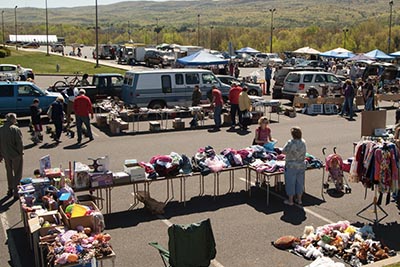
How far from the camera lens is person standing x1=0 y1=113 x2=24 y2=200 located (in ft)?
37.6

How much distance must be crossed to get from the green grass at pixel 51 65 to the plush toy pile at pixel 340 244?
40.4m

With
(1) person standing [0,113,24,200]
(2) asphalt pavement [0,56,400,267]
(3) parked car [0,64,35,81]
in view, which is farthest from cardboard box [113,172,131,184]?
(3) parked car [0,64,35,81]

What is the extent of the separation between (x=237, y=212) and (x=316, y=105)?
14.8m

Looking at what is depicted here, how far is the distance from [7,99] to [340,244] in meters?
16.0

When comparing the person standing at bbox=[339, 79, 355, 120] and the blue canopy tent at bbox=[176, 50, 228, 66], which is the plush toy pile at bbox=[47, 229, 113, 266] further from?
the blue canopy tent at bbox=[176, 50, 228, 66]

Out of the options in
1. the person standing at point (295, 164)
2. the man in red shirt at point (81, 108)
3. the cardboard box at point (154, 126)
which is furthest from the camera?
the cardboard box at point (154, 126)

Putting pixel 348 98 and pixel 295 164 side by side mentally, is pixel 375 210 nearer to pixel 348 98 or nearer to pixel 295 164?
pixel 295 164

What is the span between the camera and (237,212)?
10812 mm

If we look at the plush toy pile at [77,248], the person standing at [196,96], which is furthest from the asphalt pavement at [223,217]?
the person standing at [196,96]

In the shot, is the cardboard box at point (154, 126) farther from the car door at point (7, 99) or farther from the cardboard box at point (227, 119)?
the car door at point (7, 99)

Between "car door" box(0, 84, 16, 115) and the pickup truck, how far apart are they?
4.20 meters

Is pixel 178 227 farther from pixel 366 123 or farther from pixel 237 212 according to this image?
pixel 366 123

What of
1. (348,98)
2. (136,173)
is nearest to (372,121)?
(136,173)

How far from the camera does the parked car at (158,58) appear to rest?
2123 inches
